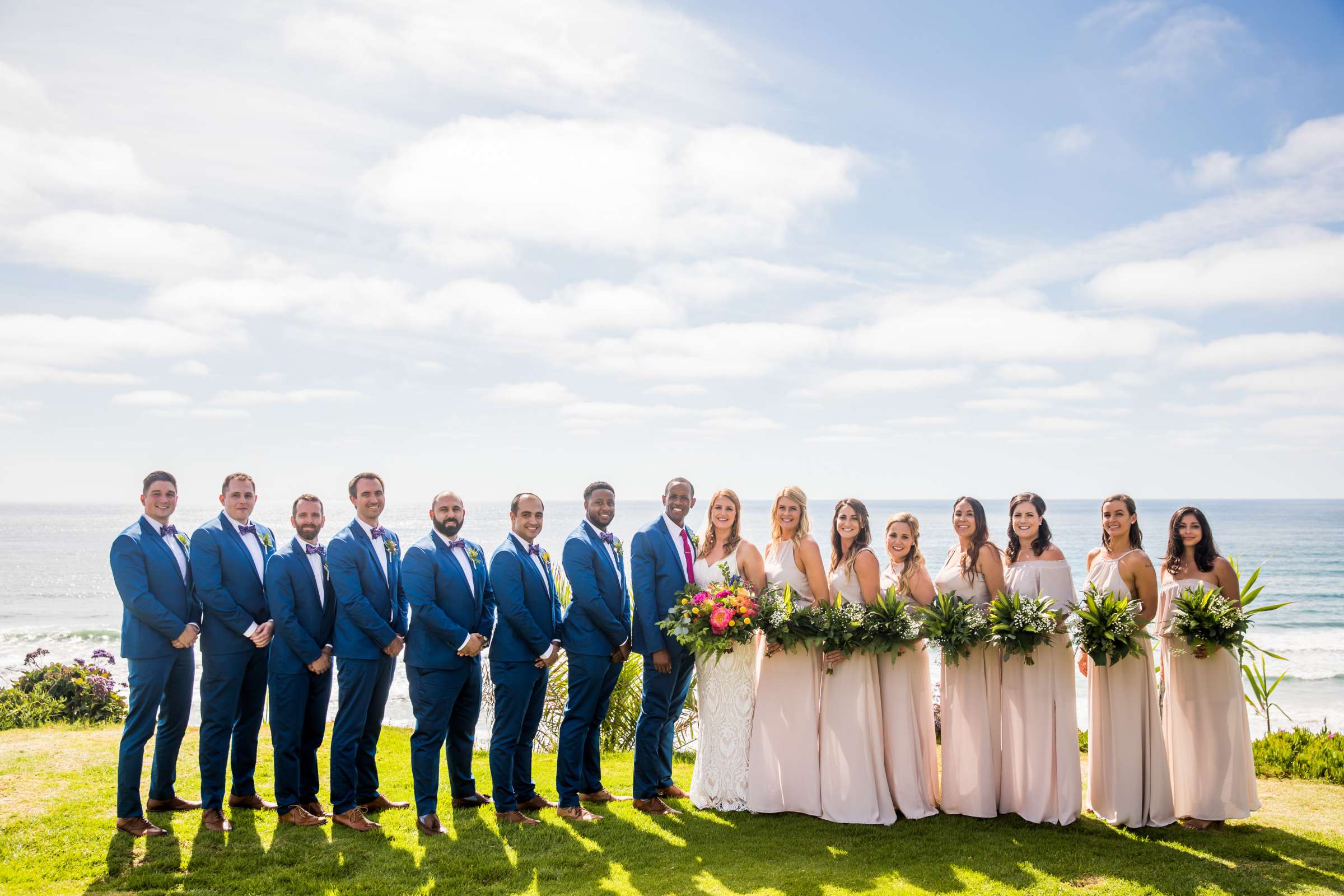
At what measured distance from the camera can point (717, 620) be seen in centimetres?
666

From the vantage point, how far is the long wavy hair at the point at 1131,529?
23.0 ft

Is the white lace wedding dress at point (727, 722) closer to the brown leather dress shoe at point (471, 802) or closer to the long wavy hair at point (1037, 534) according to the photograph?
the brown leather dress shoe at point (471, 802)

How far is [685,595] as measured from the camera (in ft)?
23.2

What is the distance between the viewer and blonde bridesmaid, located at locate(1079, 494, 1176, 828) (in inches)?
270

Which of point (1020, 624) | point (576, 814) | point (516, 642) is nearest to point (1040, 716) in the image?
point (1020, 624)

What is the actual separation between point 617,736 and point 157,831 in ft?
18.4

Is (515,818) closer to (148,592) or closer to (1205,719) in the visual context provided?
(148,592)

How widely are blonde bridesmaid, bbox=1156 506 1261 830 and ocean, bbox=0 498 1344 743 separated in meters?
7.75

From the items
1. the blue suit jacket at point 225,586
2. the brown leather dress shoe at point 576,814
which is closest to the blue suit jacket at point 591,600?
the brown leather dress shoe at point 576,814

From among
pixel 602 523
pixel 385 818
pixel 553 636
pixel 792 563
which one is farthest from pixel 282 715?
pixel 792 563

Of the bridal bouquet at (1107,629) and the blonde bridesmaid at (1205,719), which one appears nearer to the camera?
the bridal bouquet at (1107,629)

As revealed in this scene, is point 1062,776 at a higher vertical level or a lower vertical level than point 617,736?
higher

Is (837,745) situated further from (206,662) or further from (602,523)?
(206,662)

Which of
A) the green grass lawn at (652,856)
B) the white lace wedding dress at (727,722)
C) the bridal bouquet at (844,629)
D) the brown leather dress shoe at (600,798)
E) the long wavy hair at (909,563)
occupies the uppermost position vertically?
the long wavy hair at (909,563)
